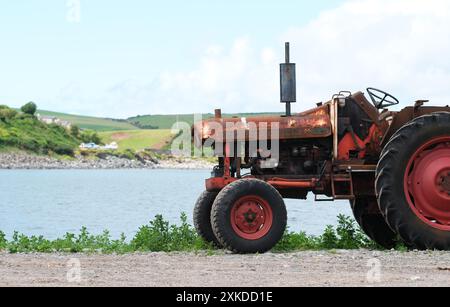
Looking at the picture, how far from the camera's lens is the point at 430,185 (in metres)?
13.5

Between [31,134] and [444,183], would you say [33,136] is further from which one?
[444,183]

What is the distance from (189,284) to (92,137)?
180 meters

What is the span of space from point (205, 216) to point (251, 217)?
1377 mm

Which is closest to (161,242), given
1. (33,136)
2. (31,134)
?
(31,134)

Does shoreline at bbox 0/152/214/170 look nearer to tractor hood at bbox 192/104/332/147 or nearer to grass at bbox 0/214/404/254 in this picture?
grass at bbox 0/214/404/254

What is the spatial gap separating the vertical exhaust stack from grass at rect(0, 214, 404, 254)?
205cm

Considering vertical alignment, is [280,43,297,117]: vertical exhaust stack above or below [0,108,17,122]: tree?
below

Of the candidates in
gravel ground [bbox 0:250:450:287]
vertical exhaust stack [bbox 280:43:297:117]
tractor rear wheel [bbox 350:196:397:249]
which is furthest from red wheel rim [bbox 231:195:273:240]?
tractor rear wheel [bbox 350:196:397:249]

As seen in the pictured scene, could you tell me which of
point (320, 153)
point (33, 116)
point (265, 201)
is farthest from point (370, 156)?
point (33, 116)

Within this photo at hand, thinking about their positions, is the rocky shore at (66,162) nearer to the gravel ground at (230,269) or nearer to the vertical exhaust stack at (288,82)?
the vertical exhaust stack at (288,82)

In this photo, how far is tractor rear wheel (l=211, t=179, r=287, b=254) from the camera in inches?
523

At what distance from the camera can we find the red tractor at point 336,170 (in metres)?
13.4
